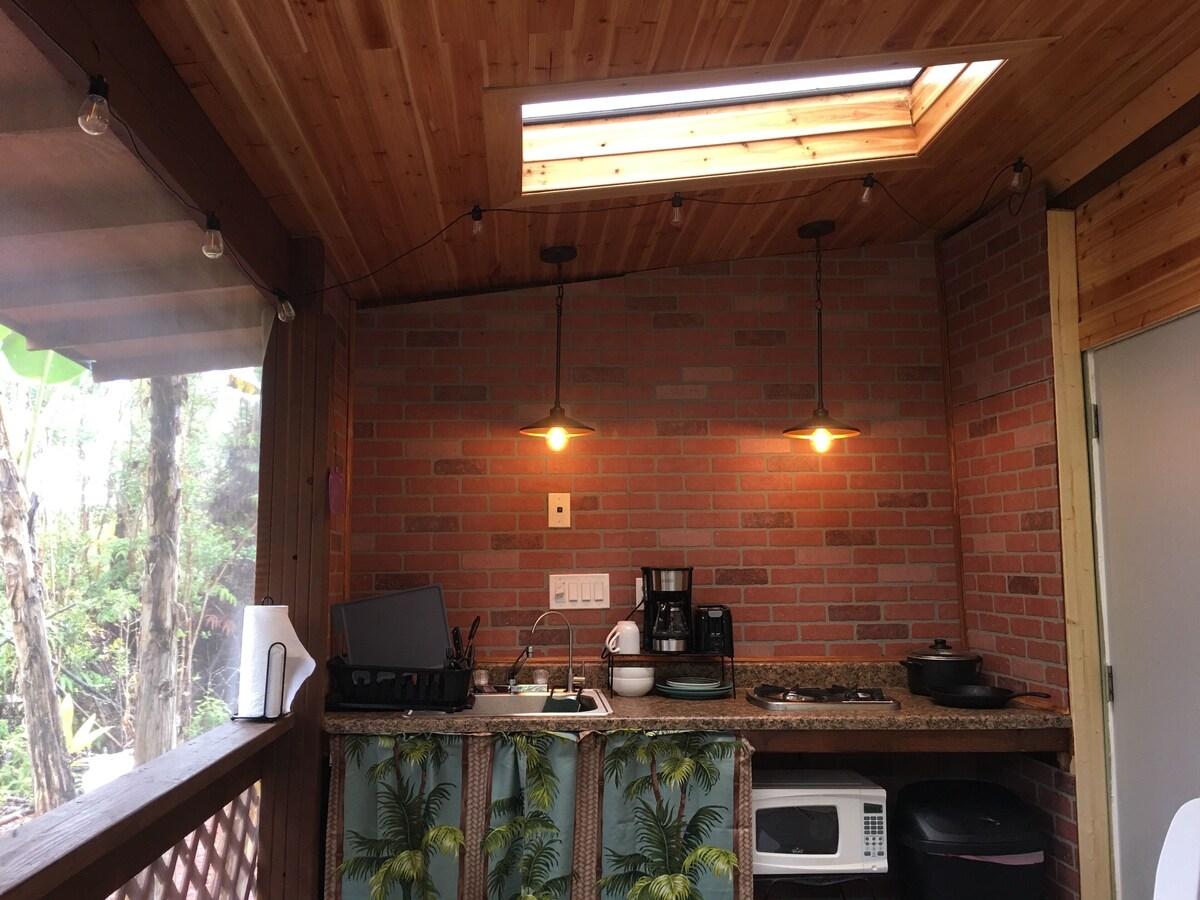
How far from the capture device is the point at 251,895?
2.66 meters

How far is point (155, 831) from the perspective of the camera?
1.88 m

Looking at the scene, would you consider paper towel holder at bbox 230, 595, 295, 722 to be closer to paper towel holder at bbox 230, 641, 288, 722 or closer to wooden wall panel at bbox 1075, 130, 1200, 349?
paper towel holder at bbox 230, 641, 288, 722

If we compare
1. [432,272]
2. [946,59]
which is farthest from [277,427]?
[946,59]

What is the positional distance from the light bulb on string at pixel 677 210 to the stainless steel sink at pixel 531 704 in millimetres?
1570

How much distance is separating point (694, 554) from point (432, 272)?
4.65 feet

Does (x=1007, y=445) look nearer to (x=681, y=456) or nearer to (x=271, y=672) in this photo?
(x=681, y=456)

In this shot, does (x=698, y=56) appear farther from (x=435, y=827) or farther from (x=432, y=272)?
(x=435, y=827)

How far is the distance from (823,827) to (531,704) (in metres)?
1.01

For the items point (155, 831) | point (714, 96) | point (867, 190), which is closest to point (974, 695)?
point (867, 190)

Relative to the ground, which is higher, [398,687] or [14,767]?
[14,767]

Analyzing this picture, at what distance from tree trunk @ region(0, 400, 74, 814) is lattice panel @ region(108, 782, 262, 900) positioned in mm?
464

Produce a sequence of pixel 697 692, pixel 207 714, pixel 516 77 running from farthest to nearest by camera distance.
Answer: pixel 697 692 → pixel 207 714 → pixel 516 77

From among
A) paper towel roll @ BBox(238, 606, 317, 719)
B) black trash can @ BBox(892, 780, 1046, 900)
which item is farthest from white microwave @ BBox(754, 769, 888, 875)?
paper towel roll @ BBox(238, 606, 317, 719)

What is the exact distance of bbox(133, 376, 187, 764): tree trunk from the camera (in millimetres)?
1883
